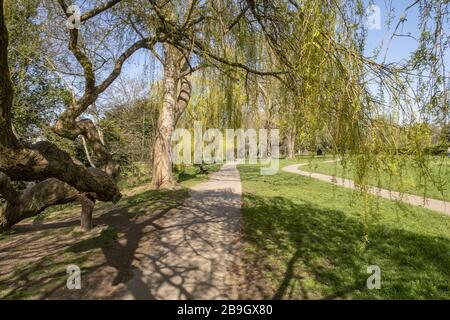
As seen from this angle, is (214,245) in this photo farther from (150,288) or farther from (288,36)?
(288,36)

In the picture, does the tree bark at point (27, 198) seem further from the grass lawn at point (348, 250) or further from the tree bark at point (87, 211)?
the grass lawn at point (348, 250)

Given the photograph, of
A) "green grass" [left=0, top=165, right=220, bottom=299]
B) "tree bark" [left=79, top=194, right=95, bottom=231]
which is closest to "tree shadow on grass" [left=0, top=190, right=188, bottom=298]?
"green grass" [left=0, top=165, right=220, bottom=299]

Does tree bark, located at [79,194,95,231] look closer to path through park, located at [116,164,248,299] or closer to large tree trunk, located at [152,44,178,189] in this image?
path through park, located at [116,164,248,299]

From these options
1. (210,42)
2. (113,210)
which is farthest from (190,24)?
(113,210)

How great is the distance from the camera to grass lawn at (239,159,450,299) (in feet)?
13.2

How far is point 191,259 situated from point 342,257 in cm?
243

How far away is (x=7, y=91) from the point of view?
2.44 m

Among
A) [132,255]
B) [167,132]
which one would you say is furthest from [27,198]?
[167,132]

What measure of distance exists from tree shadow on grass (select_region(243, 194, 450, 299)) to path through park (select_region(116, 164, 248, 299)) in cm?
53

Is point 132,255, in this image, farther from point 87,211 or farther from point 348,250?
point 348,250

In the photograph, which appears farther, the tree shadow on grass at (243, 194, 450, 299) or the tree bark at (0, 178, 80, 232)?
the tree shadow on grass at (243, 194, 450, 299)

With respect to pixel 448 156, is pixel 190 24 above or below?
above

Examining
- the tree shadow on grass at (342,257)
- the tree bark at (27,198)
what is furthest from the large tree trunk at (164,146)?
the tree bark at (27,198)
